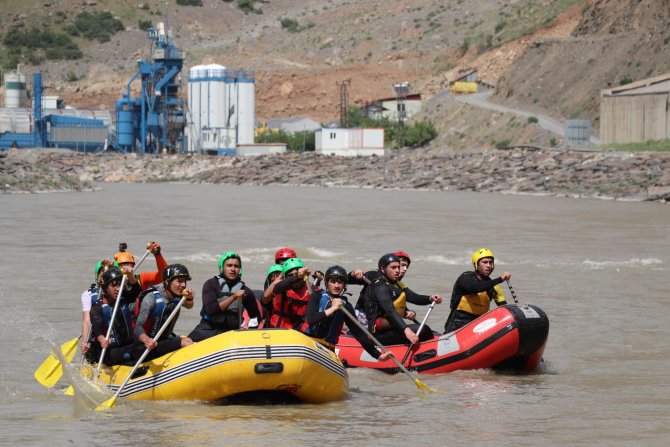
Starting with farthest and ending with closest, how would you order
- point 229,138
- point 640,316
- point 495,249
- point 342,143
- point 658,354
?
point 229,138
point 342,143
point 495,249
point 640,316
point 658,354

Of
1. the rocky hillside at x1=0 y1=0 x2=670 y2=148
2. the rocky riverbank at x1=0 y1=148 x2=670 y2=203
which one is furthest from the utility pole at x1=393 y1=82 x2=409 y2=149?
the rocky riverbank at x1=0 y1=148 x2=670 y2=203

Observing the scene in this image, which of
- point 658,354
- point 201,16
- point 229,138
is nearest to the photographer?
point 658,354

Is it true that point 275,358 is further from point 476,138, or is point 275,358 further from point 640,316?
point 476,138

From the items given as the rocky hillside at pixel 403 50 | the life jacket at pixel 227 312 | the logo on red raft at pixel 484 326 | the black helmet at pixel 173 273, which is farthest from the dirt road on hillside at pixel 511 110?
the black helmet at pixel 173 273

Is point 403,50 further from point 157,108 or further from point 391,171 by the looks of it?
point 391,171

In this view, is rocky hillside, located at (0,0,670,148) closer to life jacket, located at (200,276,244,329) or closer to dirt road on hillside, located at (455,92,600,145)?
dirt road on hillside, located at (455,92,600,145)

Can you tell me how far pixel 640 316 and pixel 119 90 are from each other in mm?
121749

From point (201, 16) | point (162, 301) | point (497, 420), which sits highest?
point (201, 16)

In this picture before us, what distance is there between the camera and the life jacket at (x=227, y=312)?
11.8 metres

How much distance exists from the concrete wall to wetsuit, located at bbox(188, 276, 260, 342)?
57.6 m

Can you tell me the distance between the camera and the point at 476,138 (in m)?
87.8

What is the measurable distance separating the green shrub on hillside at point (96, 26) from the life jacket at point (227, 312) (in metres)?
161

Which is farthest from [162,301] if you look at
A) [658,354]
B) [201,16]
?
[201,16]

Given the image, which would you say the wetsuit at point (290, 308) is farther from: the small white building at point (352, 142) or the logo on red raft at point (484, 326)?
the small white building at point (352, 142)
